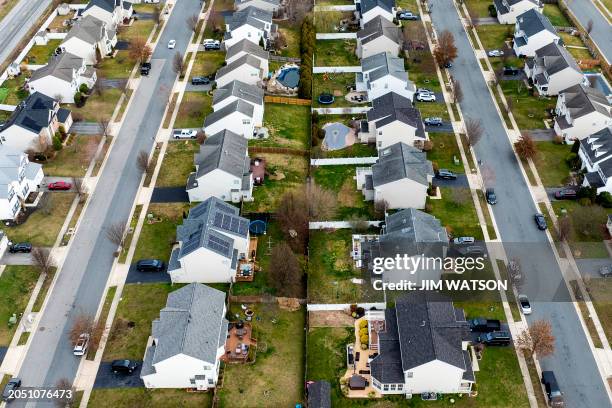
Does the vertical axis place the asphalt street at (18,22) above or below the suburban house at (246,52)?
above

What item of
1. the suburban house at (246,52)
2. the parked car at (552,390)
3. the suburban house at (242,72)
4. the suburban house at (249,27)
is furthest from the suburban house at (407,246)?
the suburban house at (249,27)

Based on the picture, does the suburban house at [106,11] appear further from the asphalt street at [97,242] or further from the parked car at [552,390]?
the parked car at [552,390]

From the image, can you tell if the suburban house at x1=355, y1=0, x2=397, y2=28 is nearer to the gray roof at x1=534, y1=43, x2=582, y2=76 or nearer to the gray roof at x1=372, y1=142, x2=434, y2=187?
the gray roof at x1=534, y1=43, x2=582, y2=76

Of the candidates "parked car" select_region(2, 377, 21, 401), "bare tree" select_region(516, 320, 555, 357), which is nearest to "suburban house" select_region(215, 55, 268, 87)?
"parked car" select_region(2, 377, 21, 401)

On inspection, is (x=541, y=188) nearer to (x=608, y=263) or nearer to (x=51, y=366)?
(x=608, y=263)

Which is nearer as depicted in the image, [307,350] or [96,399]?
[96,399]

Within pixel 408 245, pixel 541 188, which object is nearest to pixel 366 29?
pixel 541 188
